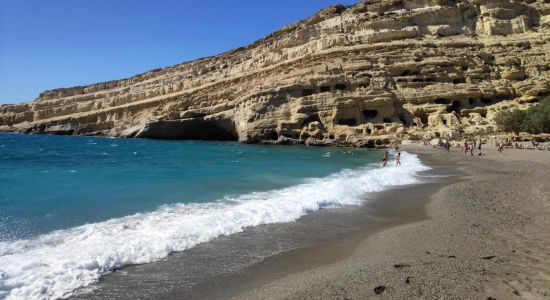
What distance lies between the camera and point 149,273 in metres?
6.05

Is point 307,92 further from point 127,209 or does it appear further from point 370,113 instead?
point 127,209

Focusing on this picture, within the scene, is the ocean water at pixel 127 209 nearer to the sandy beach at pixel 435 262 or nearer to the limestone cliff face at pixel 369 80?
the sandy beach at pixel 435 262

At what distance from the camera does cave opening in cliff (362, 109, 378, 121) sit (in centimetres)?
4216

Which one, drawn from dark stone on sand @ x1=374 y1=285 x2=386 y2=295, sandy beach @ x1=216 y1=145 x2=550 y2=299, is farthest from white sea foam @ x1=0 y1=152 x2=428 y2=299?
dark stone on sand @ x1=374 y1=285 x2=386 y2=295

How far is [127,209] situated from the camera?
10984mm

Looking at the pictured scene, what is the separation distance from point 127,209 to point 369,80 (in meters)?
37.5

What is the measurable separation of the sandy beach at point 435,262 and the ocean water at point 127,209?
2.29 metres

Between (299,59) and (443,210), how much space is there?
42.4 m

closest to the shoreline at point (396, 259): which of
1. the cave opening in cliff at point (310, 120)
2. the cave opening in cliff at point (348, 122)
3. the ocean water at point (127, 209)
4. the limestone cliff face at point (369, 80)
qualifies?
the ocean water at point (127, 209)

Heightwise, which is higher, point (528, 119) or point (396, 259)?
point (528, 119)

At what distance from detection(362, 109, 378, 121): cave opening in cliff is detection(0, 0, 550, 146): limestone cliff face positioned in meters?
0.11

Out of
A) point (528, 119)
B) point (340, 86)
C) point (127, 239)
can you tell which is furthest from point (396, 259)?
point (340, 86)

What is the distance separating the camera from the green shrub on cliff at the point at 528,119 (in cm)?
3368

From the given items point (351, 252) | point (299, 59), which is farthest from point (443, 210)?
point (299, 59)
